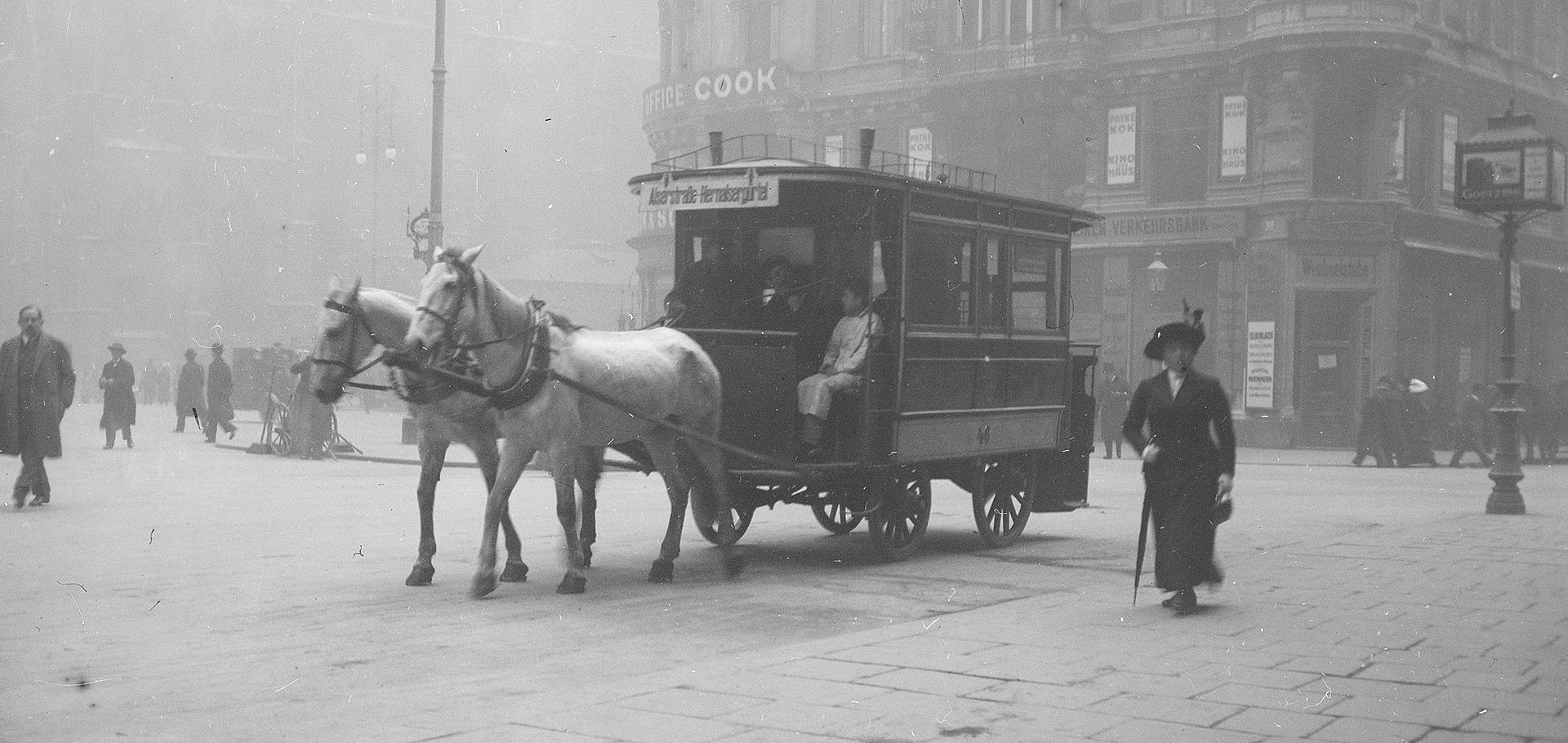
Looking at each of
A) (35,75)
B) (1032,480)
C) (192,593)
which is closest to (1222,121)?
(1032,480)

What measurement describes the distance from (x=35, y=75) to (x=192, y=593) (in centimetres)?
4348

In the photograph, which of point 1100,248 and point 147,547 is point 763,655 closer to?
point 147,547

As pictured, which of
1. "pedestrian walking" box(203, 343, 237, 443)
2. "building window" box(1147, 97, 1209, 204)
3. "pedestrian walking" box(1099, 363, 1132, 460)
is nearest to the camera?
"pedestrian walking" box(203, 343, 237, 443)

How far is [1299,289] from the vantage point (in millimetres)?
34344

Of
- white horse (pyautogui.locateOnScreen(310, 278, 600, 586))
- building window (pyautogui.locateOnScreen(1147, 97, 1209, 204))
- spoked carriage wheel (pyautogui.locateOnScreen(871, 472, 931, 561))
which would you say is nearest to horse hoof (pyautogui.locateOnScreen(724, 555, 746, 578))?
spoked carriage wheel (pyautogui.locateOnScreen(871, 472, 931, 561))

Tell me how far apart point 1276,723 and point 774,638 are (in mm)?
3175

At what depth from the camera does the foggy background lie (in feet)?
184

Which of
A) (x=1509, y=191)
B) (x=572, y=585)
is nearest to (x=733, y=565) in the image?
(x=572, y=585)

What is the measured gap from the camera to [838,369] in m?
11.6

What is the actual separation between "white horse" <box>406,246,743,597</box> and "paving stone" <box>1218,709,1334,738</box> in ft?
16.2

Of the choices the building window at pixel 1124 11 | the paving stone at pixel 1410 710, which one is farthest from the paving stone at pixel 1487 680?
the building window at pixel 1124 11

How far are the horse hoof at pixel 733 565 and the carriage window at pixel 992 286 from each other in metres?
2.98

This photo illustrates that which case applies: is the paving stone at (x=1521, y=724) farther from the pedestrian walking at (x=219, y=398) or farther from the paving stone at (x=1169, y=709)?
the pedestrian walking at (x=219, y=398)

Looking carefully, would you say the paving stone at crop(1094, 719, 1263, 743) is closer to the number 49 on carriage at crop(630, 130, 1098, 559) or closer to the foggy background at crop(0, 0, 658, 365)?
the number 49 on carriage at crop(630, 130, 1098, 559)
